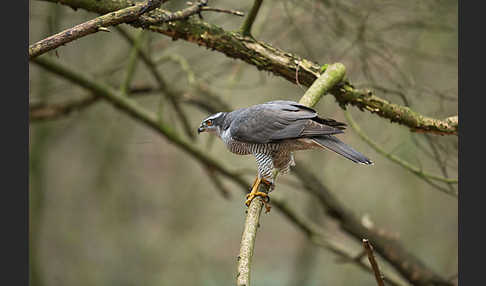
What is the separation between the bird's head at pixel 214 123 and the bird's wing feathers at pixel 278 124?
30 centimetres

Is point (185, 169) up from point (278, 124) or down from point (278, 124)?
down

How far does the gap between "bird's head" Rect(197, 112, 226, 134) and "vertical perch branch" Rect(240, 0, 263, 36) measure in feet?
2.31

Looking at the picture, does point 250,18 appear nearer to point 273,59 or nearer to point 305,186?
point 273,59

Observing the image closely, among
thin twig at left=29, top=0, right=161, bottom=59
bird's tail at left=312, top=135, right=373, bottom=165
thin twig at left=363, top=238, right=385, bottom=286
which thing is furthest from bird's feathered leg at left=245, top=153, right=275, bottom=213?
thin twig at left=29, top=0, right=161, bottom=59

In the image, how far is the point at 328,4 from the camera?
4793mm

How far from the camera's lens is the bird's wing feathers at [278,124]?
3135 millimetres

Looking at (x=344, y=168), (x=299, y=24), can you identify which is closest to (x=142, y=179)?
(x=344, y=168)

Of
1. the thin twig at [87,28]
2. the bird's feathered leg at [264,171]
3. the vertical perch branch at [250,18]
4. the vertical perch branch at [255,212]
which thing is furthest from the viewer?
the vertical perch branch at [250,18]

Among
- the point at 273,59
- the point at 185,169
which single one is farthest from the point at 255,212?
the point at 185,169

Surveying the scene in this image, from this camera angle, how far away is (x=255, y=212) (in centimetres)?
276

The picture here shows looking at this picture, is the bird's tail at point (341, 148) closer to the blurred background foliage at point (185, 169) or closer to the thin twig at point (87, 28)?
the thin twig at point (87, 28)

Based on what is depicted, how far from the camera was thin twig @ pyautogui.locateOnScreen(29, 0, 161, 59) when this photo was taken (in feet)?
7.97

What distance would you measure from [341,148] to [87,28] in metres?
1.77

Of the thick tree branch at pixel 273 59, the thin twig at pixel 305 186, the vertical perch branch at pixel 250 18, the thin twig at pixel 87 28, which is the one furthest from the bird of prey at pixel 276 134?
the thin twig at pixel 305 186
